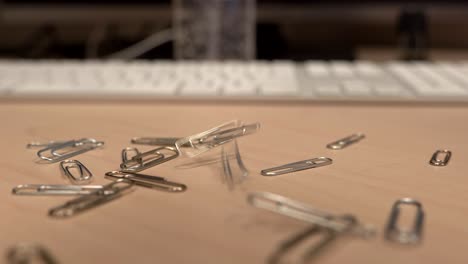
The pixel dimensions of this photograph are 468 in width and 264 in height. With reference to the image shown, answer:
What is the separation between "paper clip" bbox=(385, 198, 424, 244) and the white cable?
32.0 inches

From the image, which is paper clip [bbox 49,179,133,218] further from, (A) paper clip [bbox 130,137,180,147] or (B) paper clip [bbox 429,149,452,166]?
(B) paper clip [bbox 429,149,452,166]

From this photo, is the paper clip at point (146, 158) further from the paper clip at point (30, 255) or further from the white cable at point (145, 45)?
the white cable at point (145, 45)

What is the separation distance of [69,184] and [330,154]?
214 mm

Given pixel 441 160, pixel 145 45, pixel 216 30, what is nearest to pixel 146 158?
pixel 441 160

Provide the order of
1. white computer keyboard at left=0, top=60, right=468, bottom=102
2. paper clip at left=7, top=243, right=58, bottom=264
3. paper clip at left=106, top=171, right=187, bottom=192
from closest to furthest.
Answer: paper clip at left=7, top=243, right=58, bottom=264
paper clip at left=106, top=171, right=187, bottom=192
white computer keyboard at left=0, top=60, right=468, bottom=102

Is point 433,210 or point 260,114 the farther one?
point 260,114

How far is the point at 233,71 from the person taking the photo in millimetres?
746

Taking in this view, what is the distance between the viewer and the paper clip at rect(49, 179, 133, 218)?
13.2 inches

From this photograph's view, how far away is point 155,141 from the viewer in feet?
1.62

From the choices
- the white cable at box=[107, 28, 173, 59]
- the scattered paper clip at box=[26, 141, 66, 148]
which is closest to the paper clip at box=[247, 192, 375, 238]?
the scattered paper clip at box=[26, 141, 66, 148]


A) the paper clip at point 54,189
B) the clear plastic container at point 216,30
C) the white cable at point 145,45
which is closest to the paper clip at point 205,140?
the paper clip at point 54,189

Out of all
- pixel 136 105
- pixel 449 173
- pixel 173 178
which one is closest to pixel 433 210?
pixel 449 173

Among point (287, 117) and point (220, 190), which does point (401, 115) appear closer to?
point (287, 117)

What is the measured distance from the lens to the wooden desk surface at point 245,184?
0.29m
